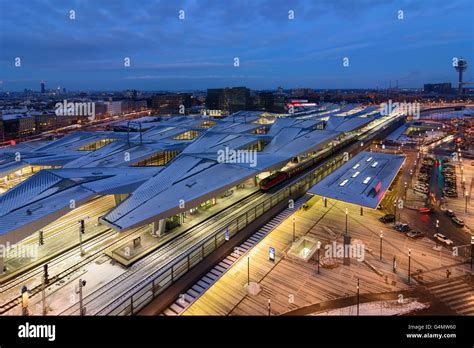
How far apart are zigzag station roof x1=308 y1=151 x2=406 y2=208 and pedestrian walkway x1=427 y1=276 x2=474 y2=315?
20.7 feet

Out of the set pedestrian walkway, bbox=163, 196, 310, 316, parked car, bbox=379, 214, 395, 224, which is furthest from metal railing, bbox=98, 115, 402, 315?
parked car, bbox=379, 214, 395, 224

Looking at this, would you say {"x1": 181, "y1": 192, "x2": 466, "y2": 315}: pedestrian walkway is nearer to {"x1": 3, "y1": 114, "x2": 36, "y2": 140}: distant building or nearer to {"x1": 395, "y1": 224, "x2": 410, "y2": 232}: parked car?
{"x1": 395, "y1": 224, "x2": 410, "y2": 232}: parked car

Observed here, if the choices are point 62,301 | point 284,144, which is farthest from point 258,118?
point 62,301

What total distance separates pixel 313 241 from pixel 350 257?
2.38m

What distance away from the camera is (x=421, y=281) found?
621 inches

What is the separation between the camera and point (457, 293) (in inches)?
589

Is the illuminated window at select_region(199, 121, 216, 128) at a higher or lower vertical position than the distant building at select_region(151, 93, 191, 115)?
lower

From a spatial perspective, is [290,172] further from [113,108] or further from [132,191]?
[113,108]

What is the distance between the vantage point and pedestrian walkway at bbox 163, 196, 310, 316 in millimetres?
12498

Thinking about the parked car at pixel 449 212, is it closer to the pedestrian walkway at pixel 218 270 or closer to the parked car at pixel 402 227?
the parked car at pixel 402 227
